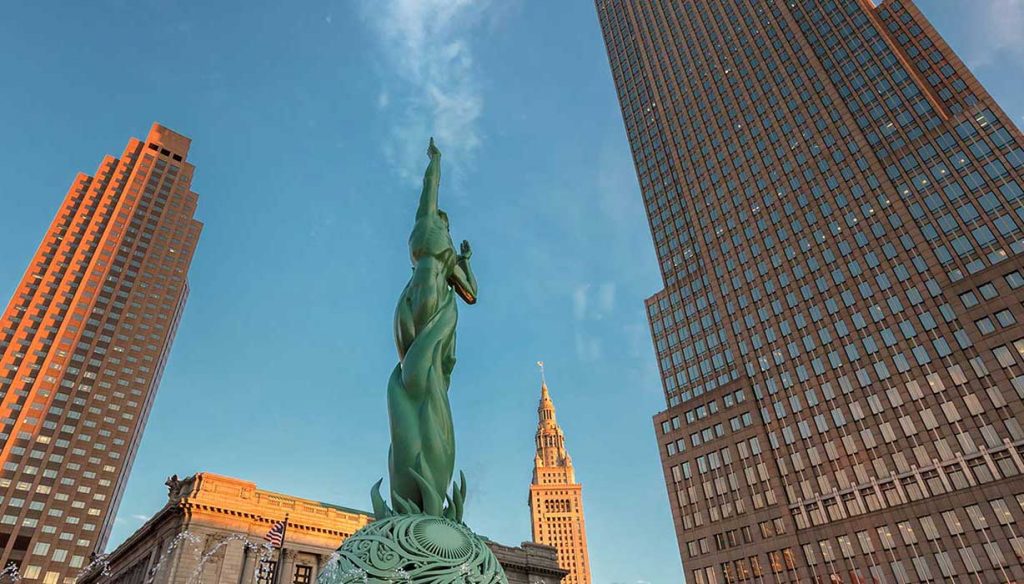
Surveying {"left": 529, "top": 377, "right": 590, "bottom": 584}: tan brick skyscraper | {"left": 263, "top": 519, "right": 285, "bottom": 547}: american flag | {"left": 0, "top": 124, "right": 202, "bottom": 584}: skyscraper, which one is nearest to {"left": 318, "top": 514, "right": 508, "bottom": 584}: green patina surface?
{"left": 263, "top": 519, "right": 285, "bottom": 547}: american flag

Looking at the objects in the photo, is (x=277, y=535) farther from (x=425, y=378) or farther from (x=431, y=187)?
(x=431, y=187)

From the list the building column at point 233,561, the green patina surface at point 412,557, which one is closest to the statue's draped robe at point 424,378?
the green patina surface at point 412,557

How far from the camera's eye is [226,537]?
147 feet

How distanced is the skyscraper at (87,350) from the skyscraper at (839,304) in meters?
90.6

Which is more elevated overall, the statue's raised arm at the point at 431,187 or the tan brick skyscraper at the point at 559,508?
the tan brick skyscraper at the point at 559,508

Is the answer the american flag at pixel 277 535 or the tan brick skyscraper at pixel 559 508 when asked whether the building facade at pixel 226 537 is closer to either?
the american flag at pixel 277 535

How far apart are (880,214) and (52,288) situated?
134101 millimetres

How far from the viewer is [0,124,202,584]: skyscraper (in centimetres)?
9312

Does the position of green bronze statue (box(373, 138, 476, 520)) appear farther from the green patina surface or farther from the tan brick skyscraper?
the tan brick skyscraper

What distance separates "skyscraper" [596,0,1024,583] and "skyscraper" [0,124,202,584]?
90641mm

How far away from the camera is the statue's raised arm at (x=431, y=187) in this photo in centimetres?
2292

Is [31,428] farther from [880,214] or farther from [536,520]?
[880,214]

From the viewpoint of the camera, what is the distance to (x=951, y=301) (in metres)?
55.2

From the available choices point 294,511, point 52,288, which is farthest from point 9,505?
point 294,511
